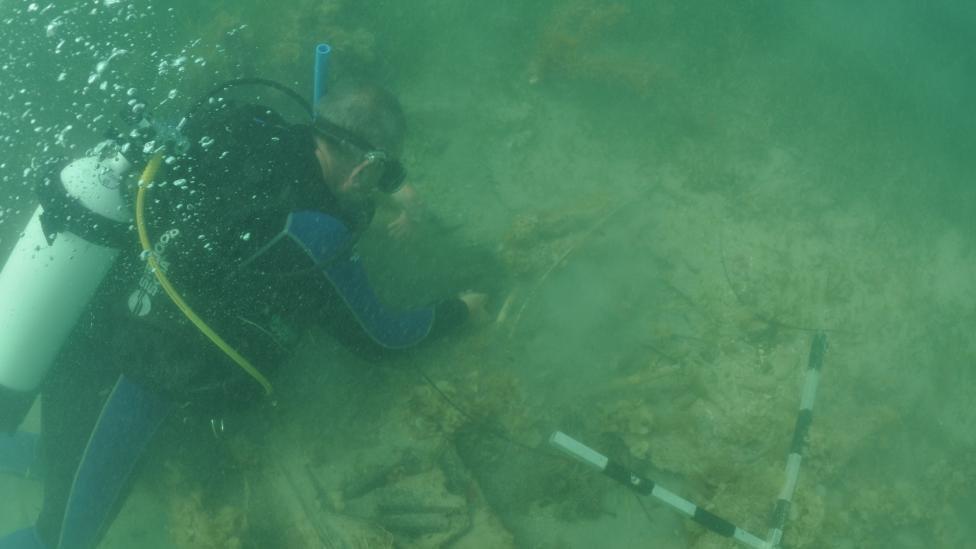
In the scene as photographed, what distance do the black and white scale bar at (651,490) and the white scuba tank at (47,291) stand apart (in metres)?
3.33

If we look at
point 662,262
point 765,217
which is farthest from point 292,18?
point 765,217

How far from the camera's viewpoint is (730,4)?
26.0ft

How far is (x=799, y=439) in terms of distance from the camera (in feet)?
13.9

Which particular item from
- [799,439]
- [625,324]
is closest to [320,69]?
[625,324]

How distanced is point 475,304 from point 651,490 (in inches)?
75.3

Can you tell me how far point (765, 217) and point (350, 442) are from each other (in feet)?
15.4

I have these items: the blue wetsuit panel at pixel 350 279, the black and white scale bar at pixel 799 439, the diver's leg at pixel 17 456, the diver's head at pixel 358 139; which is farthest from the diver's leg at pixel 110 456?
the black and white scale bar at pixel 799 439

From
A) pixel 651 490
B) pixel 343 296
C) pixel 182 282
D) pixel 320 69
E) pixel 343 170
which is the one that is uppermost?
pixel 320 69

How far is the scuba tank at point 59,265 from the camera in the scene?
131 inches

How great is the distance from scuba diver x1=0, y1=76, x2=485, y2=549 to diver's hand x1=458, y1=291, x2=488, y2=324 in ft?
1.40

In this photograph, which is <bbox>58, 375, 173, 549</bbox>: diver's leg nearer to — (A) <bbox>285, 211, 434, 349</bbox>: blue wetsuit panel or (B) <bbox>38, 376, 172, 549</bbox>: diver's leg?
(B) <bbox>38, 376, 172, 549</bbox>: diver's leg

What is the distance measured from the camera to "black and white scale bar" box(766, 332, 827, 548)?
3902mm

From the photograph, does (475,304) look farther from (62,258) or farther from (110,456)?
(62,258)

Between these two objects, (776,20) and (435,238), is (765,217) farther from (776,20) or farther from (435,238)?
(776,20)
